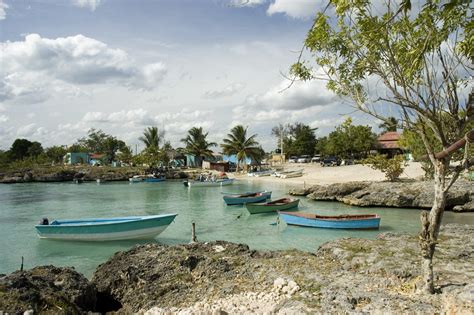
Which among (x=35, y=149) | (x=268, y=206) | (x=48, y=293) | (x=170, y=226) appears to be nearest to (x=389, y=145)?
(x=268, y=206)

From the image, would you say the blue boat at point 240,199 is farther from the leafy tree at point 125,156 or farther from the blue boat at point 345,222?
the leafy tree at point 125,156

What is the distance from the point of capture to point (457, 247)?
11.5 metres

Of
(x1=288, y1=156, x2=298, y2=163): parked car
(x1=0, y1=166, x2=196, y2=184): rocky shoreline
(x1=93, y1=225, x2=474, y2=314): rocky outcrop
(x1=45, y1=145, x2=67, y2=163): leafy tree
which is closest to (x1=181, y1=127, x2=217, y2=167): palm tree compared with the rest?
(x1=0, y1=166, x2=196, y2=184): rocky shoreline

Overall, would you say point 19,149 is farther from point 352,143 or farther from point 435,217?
point 435,217

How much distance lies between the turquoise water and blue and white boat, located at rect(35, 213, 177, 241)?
337 mm

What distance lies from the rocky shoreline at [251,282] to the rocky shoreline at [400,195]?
610 inches

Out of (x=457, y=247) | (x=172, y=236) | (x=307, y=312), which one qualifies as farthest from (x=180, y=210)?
(x=307, y=312)

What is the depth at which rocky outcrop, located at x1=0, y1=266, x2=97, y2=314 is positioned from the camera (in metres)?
6.82

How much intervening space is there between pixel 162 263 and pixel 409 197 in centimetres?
2256

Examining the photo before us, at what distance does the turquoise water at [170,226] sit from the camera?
642 inches

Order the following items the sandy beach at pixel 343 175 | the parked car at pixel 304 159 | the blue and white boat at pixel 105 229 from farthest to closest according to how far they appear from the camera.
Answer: the parked car at pixel 304 159, the sandy beach at pixel 343 175, the blue and white boat at pixel 105 229

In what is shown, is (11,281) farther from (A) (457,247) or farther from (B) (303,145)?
(B) (303,145)

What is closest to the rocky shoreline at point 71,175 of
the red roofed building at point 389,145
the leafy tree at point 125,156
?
the leafy tree at point 125,156

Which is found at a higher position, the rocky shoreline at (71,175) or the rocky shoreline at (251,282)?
the rocky shoreline at (71,175)
